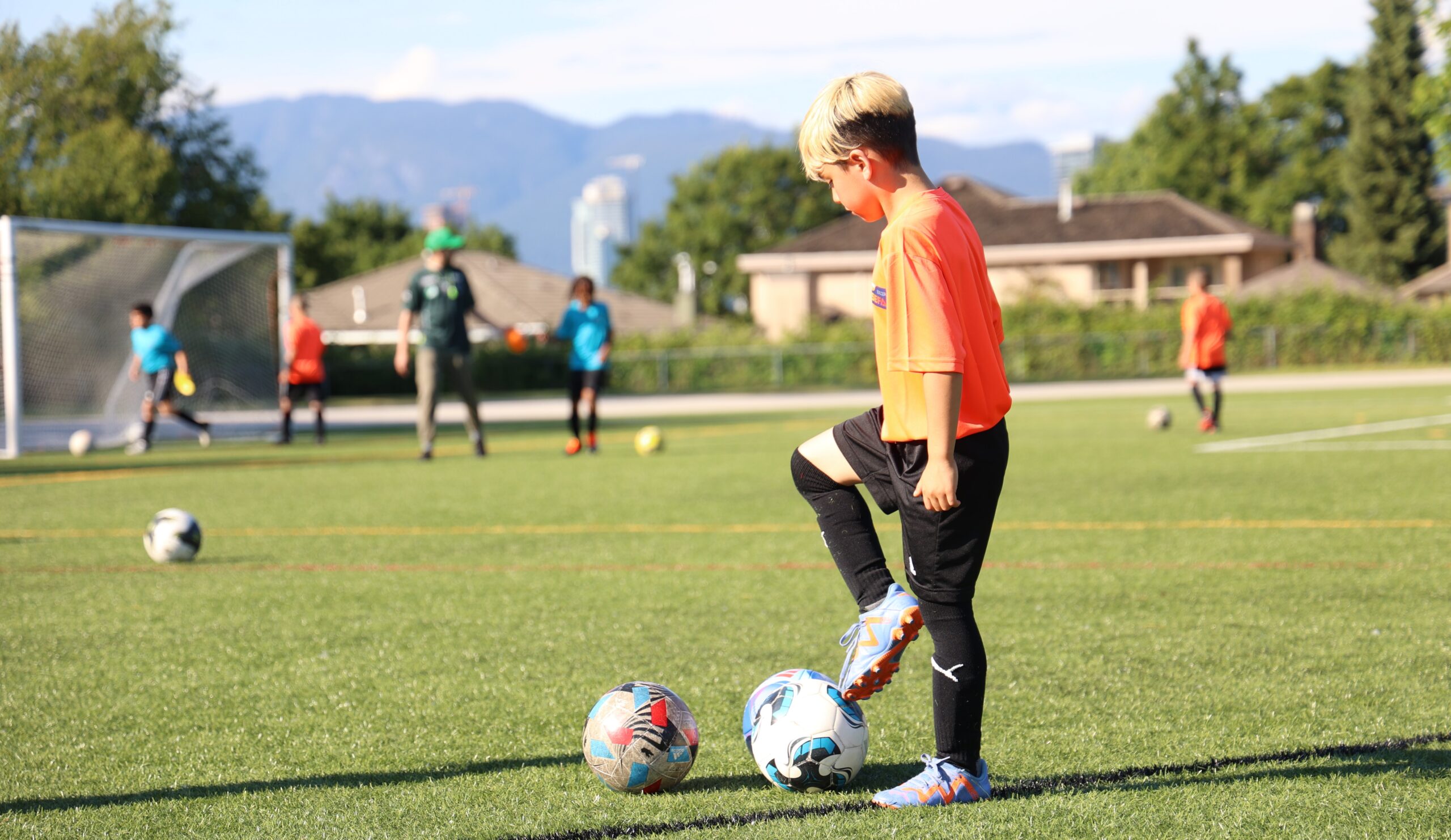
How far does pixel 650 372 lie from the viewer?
42969mm

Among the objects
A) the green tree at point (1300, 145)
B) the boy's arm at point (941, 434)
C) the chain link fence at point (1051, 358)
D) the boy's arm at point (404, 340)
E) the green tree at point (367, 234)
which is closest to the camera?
the boy's arm at point (941, 434)

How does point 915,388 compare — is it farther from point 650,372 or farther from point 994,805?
point 650,372

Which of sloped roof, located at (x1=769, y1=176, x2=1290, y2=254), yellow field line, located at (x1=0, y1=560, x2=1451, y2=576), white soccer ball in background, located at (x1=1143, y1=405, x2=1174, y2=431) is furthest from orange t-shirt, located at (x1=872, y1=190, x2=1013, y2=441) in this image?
sloped roof, located at (x1=769, y1=176, x2=1290, y2=254)

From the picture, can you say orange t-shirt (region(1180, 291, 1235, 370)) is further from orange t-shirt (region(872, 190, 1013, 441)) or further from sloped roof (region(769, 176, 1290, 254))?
sloped roof (region(769, 176, 1290, 254))

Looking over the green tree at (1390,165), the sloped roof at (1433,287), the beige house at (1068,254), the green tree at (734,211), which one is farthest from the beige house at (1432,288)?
the green tree at (734,211)

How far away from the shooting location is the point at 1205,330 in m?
17.5

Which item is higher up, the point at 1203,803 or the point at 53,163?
the point at 53,163

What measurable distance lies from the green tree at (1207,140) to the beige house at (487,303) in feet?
97.4

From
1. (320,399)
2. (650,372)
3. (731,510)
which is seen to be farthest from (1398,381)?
(731,510)

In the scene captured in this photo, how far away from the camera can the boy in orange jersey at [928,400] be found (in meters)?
3.26

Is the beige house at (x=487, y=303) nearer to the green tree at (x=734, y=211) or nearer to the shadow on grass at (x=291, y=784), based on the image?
the green tree at (x=734, y=211)

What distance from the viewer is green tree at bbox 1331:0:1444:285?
63.5m

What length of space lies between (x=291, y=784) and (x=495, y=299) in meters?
58.4

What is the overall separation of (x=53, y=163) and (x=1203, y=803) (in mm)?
33802
